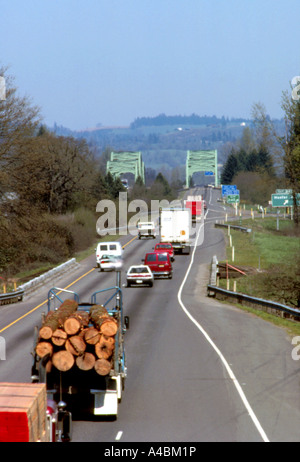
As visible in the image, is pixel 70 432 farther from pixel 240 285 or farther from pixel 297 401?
pixel 240 285

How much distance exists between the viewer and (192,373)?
19.4m

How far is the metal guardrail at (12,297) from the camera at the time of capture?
3583 cm

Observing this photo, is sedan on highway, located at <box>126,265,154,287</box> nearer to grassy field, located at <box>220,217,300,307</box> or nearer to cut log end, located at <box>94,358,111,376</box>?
grassy field, located at <box>220,217,300,307</box>

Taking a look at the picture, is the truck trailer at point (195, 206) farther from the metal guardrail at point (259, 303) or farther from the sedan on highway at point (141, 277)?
the metal guardrail at point (259, 303)

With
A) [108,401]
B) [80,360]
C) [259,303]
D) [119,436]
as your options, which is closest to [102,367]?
[80,360]

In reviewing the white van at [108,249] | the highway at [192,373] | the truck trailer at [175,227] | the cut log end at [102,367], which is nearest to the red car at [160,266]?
the white van at [108,249]

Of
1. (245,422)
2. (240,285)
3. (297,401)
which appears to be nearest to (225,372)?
(297,401)

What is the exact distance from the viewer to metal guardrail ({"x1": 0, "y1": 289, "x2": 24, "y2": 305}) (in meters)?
35.8

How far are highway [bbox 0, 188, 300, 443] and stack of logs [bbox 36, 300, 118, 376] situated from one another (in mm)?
1408

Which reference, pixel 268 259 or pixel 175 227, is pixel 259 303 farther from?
pixel 175 227

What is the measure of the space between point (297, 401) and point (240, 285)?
26702 mm

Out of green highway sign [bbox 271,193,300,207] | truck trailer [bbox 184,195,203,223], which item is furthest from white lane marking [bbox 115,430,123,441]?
truck trailer [bbox 184,195,203,223]

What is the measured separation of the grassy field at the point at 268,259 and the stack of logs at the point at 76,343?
76.0ft
